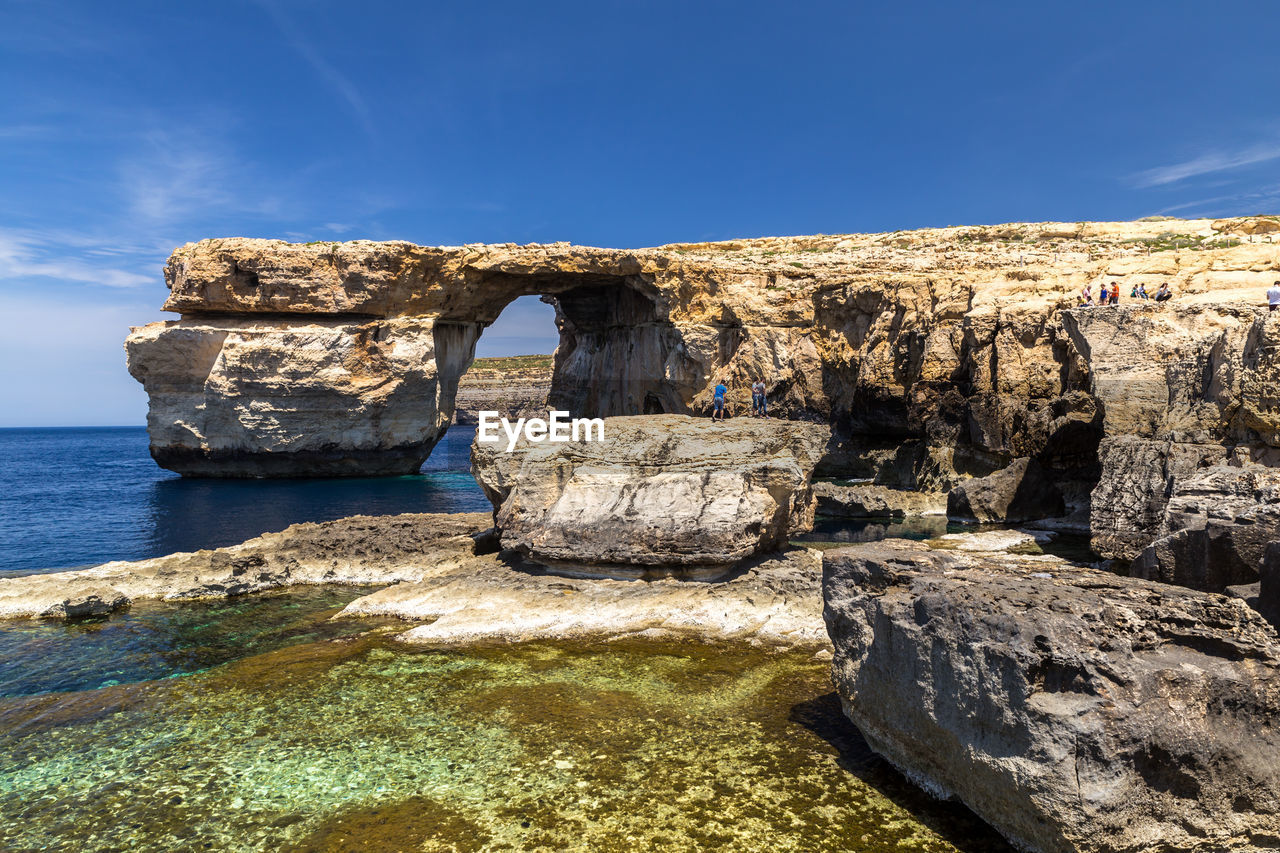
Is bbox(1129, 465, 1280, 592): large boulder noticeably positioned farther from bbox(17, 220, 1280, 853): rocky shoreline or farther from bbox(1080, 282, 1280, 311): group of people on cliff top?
bbox(1080, 282, 1280, 311): group of people on cliff top

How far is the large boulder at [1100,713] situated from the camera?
5.05m

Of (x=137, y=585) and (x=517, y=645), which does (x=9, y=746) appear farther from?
(x=137, y=585)

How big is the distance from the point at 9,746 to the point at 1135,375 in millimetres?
23676

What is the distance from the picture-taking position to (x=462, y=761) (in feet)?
24.0

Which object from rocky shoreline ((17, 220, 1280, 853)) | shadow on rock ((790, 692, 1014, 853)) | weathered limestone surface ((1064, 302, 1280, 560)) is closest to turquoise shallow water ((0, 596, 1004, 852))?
shadow on rock ((790, 692, 1014, 853))

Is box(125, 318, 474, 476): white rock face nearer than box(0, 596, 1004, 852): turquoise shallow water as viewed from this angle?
No

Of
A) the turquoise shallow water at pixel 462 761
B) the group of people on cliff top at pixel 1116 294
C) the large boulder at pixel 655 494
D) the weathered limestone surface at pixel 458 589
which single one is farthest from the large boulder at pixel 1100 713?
the group of people on cliff top at pixel 1116 294

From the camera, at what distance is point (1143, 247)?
120 feet

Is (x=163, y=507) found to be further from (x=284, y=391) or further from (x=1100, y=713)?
(x=1100, y=713)

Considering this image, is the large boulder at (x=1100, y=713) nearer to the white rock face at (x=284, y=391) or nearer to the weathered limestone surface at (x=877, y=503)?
the weathered limestone surface at (x=877, y=503)

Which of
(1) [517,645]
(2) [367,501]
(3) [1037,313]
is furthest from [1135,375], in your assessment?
(2) [367,501]

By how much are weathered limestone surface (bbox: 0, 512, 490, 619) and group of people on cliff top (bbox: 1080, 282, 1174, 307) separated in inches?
822

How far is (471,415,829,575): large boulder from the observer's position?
13.1 metres

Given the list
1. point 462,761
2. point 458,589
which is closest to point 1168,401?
point 458,589
